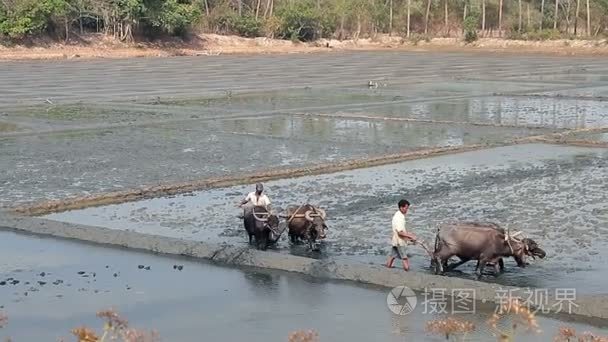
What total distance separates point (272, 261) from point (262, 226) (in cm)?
72

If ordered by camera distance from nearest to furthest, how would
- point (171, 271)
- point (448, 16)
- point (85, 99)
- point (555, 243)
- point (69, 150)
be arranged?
1. point (171, 271)
2. point (555, 243)
3. point (69, 150)
4. point (85, 99)
5. point (448, 16)

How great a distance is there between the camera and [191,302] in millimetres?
9102

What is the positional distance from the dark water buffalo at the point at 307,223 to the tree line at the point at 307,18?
57043mm

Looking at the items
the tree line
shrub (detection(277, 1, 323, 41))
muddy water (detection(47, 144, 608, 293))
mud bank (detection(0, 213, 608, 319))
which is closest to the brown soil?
the tree line

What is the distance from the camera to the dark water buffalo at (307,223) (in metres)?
10.9

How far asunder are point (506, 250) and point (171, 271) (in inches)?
134

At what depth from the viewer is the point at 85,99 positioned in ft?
108

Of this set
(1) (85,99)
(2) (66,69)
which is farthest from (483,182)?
(2) (66,69)

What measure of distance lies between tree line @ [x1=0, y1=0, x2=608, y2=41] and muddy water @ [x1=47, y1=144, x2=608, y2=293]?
2073 inches

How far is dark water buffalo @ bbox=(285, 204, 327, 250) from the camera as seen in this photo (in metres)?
10.9

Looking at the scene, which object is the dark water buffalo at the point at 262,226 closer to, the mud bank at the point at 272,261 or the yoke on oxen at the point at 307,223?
the yoke on oxen at the point at 307,223

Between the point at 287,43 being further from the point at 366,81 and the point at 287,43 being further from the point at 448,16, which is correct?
the point at 366,81

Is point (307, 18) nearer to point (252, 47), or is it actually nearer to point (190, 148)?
point (252, 47)

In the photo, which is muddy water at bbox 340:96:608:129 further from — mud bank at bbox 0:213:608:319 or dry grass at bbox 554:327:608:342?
dry grass at bbox 554:327:608:342
